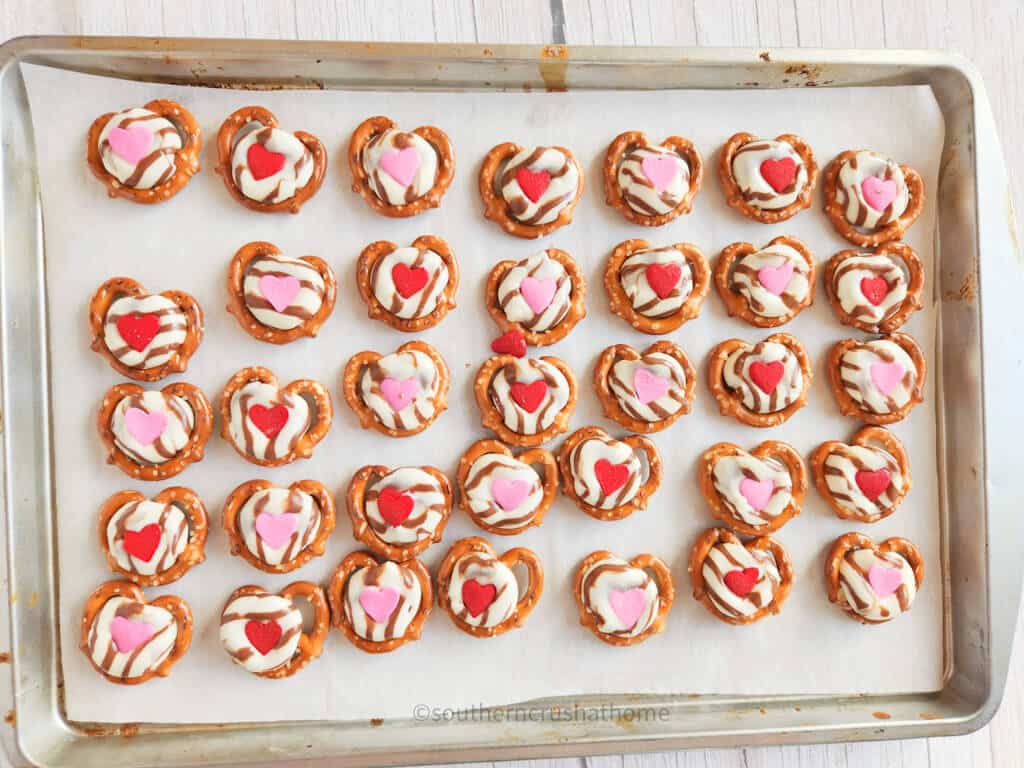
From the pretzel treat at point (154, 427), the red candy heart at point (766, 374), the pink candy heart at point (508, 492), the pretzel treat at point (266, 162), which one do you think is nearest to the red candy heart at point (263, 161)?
the pretzel treat at point (266, 162)

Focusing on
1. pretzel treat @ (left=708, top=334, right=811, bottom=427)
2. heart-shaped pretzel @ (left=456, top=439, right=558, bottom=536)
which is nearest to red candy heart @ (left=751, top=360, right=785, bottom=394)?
pretzel treat @ (left=708, top=334, right=811, bottom=427)

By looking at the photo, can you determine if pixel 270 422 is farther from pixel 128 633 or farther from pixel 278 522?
pixel 128 633

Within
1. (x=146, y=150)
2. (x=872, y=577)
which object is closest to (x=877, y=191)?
(x=872, y=577)

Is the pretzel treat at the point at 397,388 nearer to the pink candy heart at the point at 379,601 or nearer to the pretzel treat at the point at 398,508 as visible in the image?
the pretzel treat at the point at 398,508

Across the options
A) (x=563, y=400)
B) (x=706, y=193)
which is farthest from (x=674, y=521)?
(x=706, y=193)

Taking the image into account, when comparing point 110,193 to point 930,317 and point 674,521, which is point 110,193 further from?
point 930,317

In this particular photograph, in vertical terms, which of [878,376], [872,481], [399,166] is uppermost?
[399,166]

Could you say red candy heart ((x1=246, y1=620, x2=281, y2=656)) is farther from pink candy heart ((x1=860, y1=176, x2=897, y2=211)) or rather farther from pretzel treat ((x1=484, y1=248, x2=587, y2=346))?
pink candy heart ((x1=860, y1=176, x2=897, y2=211))
